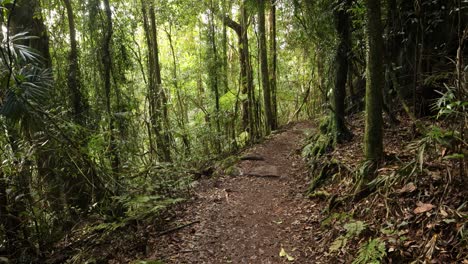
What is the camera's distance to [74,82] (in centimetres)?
761

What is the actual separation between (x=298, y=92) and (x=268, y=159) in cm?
984

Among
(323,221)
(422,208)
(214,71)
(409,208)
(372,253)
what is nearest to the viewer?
(372,253)

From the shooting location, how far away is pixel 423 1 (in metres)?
6.52

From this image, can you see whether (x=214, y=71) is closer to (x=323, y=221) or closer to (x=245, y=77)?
(x=245, y=77)

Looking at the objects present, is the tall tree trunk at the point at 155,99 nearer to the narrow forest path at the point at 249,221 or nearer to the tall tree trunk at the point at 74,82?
the tall tree trunk at the point at 74,82

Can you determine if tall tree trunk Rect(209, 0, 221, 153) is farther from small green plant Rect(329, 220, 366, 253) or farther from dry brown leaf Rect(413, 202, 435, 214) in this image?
dry brown leaf Rect(413, 202, 435, 214)

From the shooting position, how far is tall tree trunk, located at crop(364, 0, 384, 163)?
14.8ft

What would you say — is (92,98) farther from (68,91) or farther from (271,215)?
(271,215)

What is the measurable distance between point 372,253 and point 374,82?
95.0 inches

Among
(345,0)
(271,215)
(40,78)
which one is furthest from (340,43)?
(40,78)

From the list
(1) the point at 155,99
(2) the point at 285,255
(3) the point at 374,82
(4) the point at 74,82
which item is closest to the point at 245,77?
(1) the point at 155,99

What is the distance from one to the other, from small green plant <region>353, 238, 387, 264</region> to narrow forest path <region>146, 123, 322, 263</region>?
799 mm

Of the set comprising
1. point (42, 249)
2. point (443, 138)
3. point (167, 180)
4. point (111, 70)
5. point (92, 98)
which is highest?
point (111, 70)

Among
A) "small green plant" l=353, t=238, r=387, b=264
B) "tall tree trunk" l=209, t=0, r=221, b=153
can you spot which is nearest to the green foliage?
"small green plant" l=353, t=238, r=387, b=264
